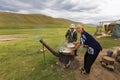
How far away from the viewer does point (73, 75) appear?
7000 millimetres

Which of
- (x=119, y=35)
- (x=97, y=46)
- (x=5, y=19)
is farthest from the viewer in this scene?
(x=5, y=19)

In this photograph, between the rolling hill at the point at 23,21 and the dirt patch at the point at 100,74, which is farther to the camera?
the rolling hill at the point at 23,21

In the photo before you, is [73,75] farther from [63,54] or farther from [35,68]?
[35,68]

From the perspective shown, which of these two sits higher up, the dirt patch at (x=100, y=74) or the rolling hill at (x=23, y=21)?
the rolling hill at (x=23, y=21)

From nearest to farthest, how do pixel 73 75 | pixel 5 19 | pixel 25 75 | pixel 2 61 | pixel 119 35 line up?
pixel 73 75, pixel 25 75, pixel 2 61, pixel 119 35, pixel 5 19

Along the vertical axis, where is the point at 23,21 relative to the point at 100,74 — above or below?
above

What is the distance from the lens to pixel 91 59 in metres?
6.42

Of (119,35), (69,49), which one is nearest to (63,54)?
(69,49)

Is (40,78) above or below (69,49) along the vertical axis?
below

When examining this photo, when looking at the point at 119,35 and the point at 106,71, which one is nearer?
the point at 106,71

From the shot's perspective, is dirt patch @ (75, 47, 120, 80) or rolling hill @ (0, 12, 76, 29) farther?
rolling hill @ (0, 12, 76, 29)

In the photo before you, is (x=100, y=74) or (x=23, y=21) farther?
(x=23, y=21)

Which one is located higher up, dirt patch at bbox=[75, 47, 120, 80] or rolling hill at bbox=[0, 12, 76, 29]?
rolling hill at bbox=[0, 12, 76, 29]

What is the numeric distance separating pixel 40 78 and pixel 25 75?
94 centimetres
